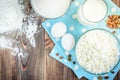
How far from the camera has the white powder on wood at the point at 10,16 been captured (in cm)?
81

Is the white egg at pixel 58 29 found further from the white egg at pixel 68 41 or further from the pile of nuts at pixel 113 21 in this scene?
the pile of nuts at pixel 113 21

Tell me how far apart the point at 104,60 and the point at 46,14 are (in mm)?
236

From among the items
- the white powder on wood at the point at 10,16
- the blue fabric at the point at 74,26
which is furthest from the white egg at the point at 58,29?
the white powder on wood at the point at 10,16

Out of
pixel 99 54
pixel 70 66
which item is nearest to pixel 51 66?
pixel 70 66

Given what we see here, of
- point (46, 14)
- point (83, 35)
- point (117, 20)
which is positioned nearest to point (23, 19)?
point (46, 14)

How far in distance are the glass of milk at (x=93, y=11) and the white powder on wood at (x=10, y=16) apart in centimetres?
20

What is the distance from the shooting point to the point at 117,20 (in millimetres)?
824

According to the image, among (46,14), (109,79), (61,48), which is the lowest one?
(109,79)

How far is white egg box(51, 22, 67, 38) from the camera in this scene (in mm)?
816

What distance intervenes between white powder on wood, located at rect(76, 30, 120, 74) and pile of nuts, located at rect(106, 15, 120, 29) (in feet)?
0.13

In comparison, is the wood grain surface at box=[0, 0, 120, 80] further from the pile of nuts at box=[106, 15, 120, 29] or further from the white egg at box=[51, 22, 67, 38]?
the pile of nuts at box=[106, 15, 120, 29]

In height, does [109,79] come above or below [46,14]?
below

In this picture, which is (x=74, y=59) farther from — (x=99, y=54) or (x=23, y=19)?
(x=23, y=19)

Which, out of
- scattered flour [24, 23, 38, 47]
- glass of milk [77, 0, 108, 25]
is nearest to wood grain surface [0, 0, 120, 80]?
scattered flour [24, 23, 38, 47]
